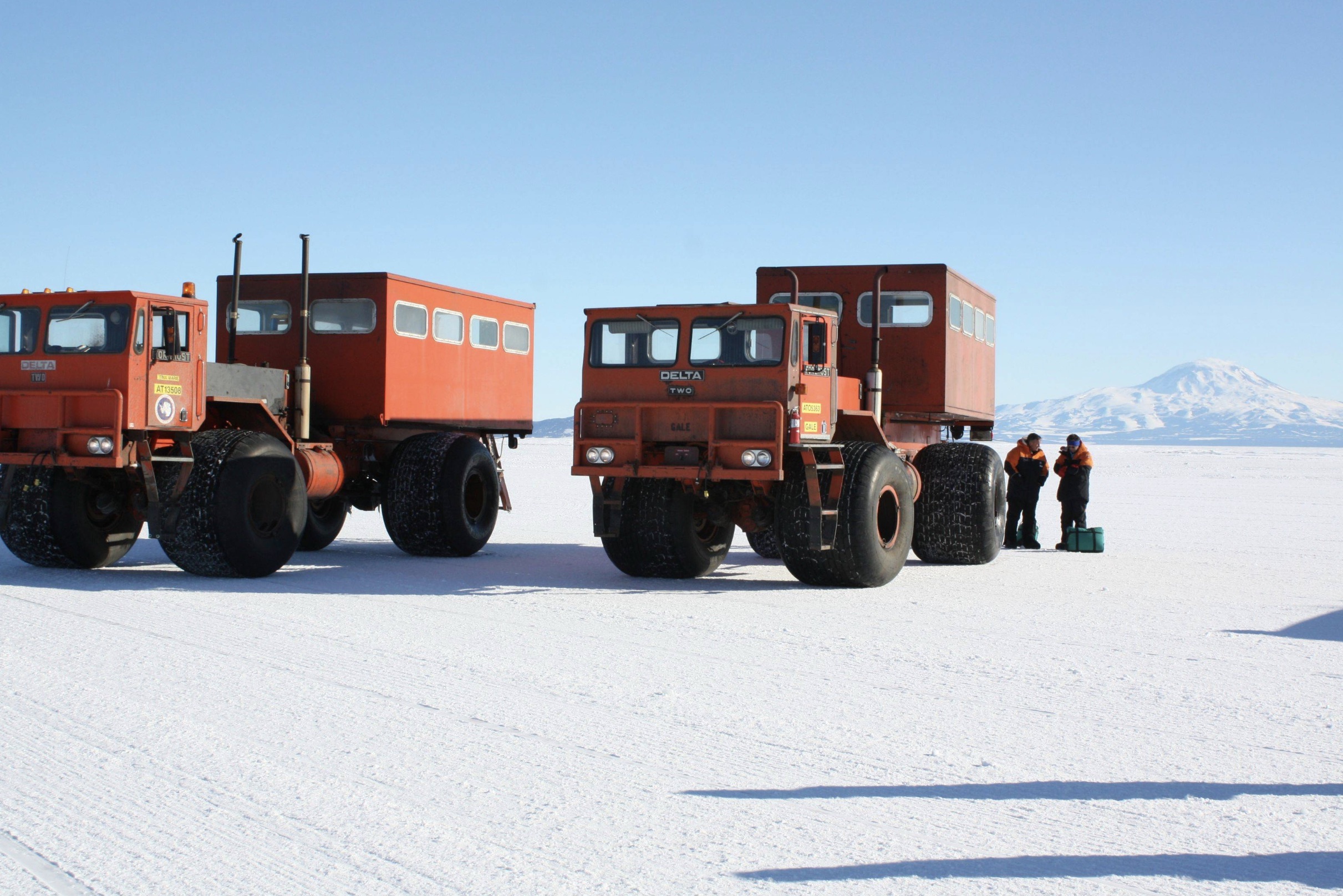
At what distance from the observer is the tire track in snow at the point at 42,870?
4.61 meters

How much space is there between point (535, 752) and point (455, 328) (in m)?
11.2

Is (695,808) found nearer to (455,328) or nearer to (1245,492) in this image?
(455,328)

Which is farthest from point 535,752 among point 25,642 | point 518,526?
point 518,526

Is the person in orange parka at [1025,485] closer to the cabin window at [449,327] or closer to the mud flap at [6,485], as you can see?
the cabin window at [449,327]

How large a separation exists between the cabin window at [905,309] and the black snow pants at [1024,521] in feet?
13.5

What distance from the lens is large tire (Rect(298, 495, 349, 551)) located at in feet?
54.1

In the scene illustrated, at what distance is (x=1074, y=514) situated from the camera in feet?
58.4

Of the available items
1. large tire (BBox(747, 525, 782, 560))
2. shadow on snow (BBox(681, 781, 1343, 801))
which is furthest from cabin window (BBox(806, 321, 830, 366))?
shadow on snow (BBox(681, 781, 1343, 801))

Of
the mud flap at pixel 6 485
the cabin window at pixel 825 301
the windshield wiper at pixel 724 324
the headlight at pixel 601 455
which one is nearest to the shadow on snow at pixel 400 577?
the mud flap at pixel 6 485

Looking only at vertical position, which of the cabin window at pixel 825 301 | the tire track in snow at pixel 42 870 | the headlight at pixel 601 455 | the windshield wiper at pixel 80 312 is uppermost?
the cabin window at pixel 825 301

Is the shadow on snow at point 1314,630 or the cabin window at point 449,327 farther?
the cabin window at point 449,327

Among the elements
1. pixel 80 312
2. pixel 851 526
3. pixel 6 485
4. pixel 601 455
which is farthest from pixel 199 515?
pixel 851 526

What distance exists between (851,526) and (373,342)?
253 inches

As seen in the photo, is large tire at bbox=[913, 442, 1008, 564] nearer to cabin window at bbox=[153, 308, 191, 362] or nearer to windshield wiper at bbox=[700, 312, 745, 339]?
windshield wiper at bbox=[700, 312, 745, 339]
